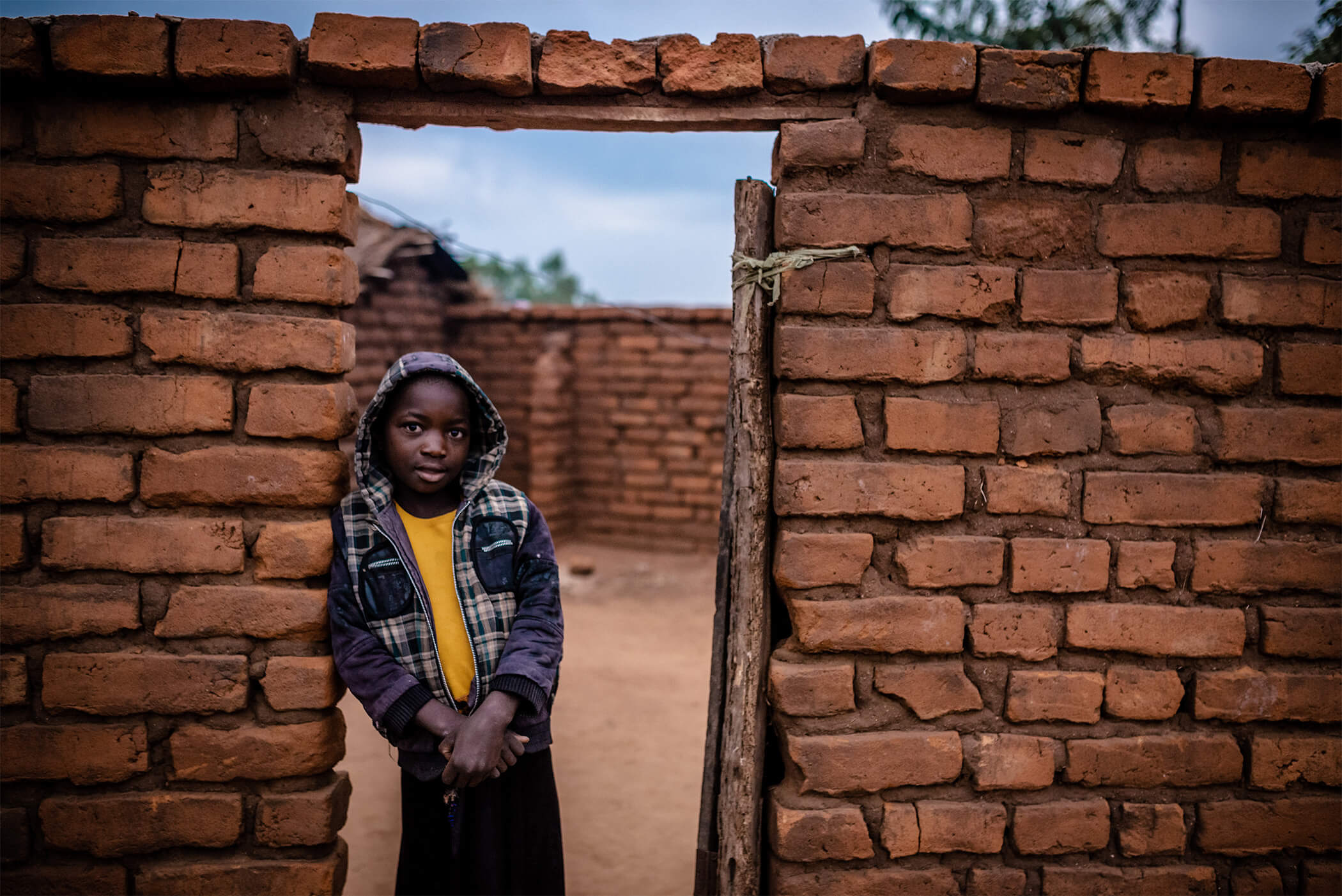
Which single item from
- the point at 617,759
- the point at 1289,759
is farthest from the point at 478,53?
the point at 617,759

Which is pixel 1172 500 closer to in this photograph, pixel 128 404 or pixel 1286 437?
pixel 1286 437

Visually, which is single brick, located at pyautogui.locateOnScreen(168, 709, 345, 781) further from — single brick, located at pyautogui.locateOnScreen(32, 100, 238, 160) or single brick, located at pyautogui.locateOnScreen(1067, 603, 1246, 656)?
single brick, located at pyautogui.locateOnScreen(1067, 603, 1246, 656)

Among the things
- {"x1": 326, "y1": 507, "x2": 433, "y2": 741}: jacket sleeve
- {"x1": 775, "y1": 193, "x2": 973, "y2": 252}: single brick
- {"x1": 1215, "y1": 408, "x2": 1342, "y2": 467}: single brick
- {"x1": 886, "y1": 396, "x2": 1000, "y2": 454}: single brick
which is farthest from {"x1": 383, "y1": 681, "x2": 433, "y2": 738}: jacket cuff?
{"x1": 1215, "y1": 408, "x2": 1342, "y2": 467}: single brick

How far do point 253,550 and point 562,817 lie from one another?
1.83 metres

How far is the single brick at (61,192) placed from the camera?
5.88 ft

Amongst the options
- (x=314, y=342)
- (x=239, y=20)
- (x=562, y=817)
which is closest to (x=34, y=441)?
(x=314, y=342)

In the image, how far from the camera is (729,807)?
1.93 metres

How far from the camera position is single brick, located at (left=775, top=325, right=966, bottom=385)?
5.99ft

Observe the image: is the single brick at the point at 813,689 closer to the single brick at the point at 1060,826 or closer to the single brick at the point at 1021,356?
the single brick at the point at 1060,826

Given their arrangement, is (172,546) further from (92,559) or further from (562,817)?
(562,817)

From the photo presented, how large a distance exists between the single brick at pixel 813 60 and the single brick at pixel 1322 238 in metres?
1.11

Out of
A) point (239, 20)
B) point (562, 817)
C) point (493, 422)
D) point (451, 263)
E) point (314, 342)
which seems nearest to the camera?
point (239, 20)

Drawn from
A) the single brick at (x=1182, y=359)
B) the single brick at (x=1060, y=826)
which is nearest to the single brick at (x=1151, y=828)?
the single brick at (x=1060, y=826)

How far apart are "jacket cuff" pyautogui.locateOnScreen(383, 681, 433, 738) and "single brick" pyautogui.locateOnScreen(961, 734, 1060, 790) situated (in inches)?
49.8
